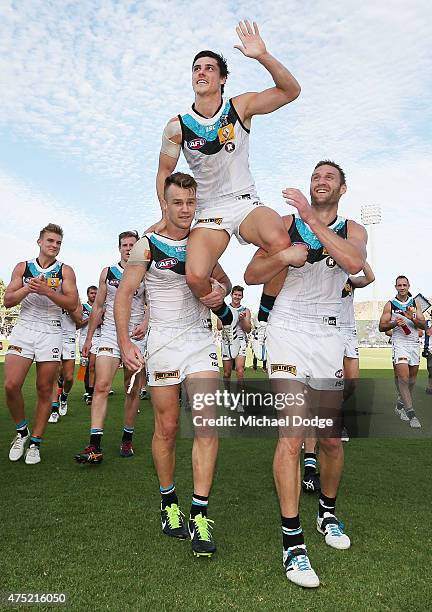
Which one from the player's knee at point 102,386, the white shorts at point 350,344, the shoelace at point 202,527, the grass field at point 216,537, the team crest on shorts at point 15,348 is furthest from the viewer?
the white shorts at point 350,344

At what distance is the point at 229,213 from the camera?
4.31 metres

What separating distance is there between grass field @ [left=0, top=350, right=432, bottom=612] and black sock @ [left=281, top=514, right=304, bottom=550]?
0.61ft

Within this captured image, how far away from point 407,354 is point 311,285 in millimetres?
7034

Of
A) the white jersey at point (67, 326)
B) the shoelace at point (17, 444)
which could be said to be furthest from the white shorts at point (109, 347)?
the white jersey at point (67, 326)

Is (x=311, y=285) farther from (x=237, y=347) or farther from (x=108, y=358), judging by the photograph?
(x=237, y=347)

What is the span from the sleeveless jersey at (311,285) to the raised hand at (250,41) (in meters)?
1.26

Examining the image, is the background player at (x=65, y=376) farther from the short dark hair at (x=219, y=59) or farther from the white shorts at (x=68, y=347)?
the short dark hair at (x=219, y=59)

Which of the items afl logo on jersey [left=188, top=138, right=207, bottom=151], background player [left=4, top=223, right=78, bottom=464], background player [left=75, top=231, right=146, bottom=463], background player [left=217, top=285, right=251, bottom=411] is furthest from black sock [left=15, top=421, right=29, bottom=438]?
background player [left=217, top=285, right=251, bottom=411]

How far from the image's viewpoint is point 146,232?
14.4 feet

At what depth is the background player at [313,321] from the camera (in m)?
3.67

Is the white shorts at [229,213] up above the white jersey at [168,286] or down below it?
above

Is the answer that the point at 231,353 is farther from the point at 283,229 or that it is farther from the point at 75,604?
the point at 75,604

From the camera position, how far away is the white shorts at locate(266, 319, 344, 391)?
3.89 m

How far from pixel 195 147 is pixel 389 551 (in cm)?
327
